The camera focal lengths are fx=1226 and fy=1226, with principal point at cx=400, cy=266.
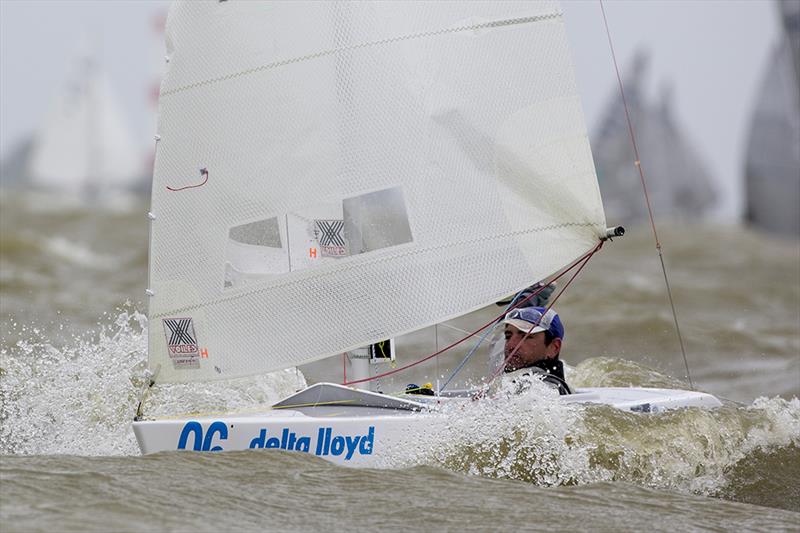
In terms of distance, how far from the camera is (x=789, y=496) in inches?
208

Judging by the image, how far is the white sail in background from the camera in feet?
159

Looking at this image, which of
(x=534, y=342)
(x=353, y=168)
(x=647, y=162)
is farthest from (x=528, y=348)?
(x=647, y=162)

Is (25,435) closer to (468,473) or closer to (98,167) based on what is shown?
(468,473)

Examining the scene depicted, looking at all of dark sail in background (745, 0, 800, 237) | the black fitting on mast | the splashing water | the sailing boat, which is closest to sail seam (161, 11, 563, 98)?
the sailing boat

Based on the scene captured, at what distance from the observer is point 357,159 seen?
543 cm

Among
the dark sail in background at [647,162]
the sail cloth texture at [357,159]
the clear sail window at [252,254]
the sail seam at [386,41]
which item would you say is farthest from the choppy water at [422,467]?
the dark sail in background at [647,162]

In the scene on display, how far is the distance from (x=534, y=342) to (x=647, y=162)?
4143 centimetres

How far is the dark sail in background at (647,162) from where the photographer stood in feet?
145

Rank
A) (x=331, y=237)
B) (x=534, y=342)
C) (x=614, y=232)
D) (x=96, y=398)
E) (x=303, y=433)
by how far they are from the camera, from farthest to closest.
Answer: (x=96, y=398) → (x=534, y=342) → (x=331, y=237) → (x=614, y=232) → (x=303, y=433)

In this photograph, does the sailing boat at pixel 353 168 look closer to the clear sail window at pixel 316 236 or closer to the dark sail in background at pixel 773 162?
the clear sail window at pixel 316 236

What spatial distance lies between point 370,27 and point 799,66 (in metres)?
8.24

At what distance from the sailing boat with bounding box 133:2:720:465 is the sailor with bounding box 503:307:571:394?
338 mm

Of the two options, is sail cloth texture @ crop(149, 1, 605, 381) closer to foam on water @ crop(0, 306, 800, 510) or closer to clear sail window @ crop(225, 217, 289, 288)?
clear sail window @ crop(225, 217, 289, 288)

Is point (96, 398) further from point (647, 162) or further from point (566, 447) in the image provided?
point (647, 162)
